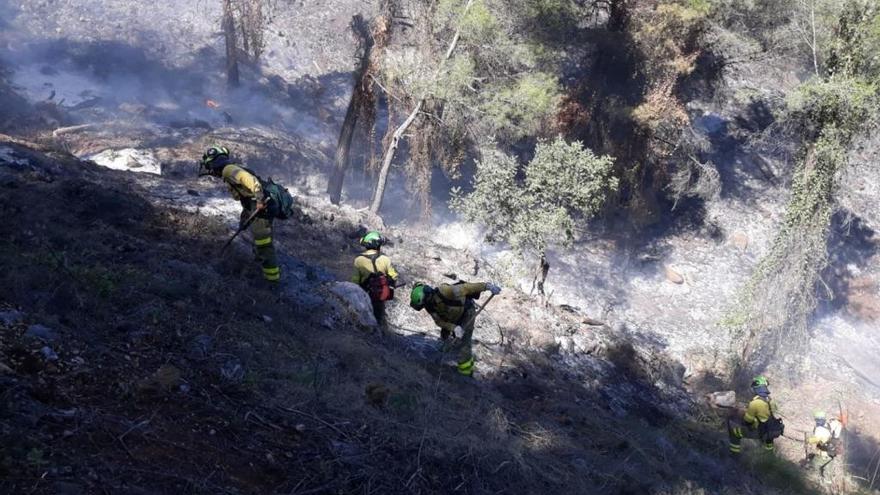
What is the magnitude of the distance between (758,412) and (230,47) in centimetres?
1936

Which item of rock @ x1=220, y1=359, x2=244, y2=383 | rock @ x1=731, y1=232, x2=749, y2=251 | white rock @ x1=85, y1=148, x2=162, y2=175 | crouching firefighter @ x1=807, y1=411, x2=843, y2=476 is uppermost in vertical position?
rock @ x1=220, y1=359, x2=244, y2=383

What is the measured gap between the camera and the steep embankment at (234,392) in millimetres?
3913

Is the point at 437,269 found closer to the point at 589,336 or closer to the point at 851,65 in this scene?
the point at 589,336

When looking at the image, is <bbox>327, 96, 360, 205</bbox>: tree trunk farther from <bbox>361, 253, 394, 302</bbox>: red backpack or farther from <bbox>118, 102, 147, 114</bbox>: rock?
<bbox>361, 253, 394, 302</bbox>: red backpack

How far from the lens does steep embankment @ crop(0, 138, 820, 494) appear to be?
391 cm

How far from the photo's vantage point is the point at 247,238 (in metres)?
9.75

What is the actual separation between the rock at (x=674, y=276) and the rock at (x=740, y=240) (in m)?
2.28

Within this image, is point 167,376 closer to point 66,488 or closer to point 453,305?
point 66,488

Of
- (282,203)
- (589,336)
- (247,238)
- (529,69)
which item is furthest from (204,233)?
(529,69)

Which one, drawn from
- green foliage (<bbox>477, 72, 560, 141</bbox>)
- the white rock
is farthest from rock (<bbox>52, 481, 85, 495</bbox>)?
green foliage (<bbox>477, 72, 560, 141</bbox>)

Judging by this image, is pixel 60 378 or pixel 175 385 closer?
pixel 60 378

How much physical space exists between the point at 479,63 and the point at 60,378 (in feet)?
43.4

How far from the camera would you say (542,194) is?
1300 centimetres

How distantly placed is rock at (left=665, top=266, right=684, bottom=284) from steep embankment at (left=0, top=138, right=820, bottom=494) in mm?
8838
